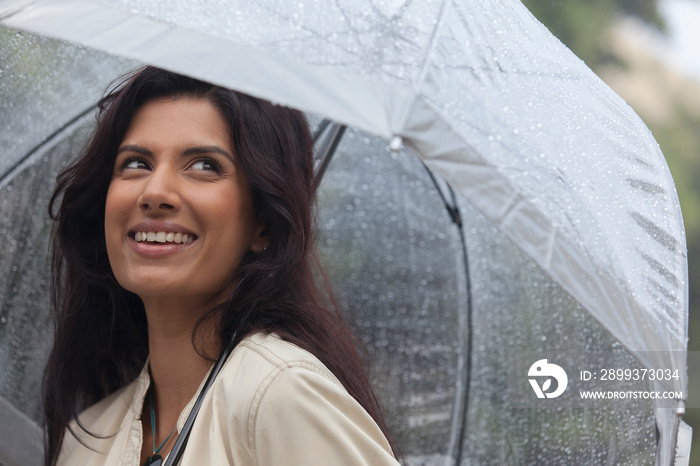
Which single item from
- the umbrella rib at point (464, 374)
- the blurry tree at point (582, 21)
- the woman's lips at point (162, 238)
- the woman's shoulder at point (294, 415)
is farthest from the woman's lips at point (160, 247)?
the blurry tree at point (582, 21)

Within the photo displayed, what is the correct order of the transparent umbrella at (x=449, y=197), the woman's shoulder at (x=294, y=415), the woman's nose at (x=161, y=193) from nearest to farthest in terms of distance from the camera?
the transparent umbrella at (x=449, y=197), the woman's shoulder at (x=294, y=415), the woman's nose at (x=161, y=193)

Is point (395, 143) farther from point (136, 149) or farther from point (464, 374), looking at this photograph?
point (464, 374)

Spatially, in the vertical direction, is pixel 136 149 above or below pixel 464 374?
above

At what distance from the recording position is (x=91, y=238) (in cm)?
217

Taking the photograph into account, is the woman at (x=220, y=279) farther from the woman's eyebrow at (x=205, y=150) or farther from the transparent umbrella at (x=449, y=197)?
the transparent umbrella at (x=449, y=197)

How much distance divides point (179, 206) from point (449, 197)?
94 centimetres

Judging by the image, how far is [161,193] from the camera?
1.69 m

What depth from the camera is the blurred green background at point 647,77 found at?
5.54 metres

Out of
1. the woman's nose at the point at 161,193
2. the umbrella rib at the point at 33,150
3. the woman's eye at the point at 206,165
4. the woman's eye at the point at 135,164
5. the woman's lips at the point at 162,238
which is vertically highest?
the woman's eye at the point at 206,165

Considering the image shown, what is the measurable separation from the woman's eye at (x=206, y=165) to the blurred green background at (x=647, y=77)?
3905 mm

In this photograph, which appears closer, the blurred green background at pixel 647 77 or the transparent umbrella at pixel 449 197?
the transparent umbrella at pixel 449 197

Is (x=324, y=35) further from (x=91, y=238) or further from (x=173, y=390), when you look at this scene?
(x=91, y=238)

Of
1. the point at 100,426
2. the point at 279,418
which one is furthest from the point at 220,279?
the point at 100,426

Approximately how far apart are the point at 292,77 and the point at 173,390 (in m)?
0.98
